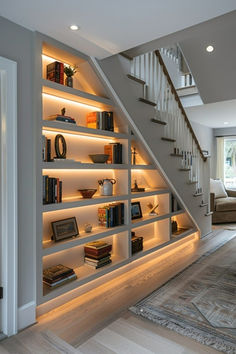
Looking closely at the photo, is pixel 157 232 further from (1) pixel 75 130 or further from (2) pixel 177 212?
(1) pixel 75 130

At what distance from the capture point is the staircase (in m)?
2.88

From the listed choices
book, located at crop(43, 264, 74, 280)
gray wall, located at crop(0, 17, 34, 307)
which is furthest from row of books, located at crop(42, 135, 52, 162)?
book, located at crop(43, 264, 74, 280)

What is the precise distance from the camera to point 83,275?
8.16 feet

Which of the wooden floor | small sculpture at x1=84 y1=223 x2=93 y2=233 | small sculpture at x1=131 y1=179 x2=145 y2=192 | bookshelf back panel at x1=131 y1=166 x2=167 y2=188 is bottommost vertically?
the wooden floor

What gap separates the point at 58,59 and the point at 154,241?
260 centimetres

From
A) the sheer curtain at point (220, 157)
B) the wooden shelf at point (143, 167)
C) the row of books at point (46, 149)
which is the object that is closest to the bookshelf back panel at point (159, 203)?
the wooden shelf at point (143, 167)

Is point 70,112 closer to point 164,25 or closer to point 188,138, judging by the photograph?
point 164,25

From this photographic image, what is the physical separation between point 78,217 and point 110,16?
1.81 m

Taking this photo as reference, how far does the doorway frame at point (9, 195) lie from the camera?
1.84 m

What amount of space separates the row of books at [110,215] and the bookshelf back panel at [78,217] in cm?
5

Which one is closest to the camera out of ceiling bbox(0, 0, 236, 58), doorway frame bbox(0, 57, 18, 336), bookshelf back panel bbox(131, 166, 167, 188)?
ceiling bbox(0, 0, 236, 58)

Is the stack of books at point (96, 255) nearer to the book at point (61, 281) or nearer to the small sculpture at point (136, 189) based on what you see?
the book at point (61, 281)

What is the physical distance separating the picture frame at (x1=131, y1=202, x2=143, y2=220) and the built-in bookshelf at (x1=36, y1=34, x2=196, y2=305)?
2.7 inches

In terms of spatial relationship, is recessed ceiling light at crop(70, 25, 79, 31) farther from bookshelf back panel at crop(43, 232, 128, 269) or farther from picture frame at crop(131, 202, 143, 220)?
picture frame at crop(131, 202, 143, 220)
